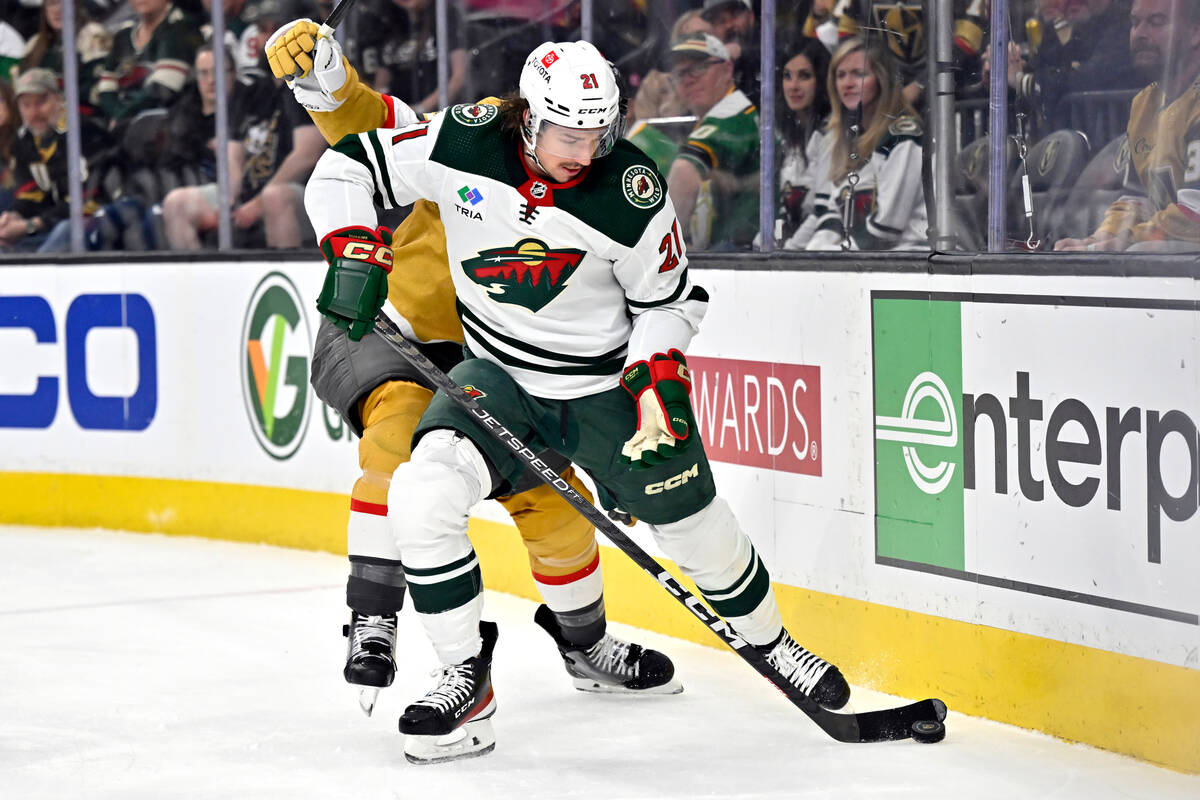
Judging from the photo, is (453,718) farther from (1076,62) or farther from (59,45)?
(59,45)

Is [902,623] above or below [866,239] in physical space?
below

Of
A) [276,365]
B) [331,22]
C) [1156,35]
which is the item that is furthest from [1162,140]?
[276,365]

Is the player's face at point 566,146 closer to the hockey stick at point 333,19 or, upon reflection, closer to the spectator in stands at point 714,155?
the hockey stick at point 333,19

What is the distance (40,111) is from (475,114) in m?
3.27

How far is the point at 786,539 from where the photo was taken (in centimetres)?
364

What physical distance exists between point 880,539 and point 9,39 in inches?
158

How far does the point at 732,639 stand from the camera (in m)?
3.05

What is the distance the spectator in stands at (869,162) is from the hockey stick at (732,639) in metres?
0.97

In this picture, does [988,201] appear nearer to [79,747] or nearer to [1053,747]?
[1053,747]

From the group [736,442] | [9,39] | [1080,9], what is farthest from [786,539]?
[9,39]

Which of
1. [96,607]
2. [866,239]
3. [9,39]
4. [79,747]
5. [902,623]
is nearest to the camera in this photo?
[79,747]

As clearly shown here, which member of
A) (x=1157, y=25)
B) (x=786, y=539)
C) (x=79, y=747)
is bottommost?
(x=79, y=747)

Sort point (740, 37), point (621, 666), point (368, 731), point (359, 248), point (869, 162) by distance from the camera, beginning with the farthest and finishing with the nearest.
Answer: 1. point (740, 37)
2. point (869, 162)
3. point (621, 666)
4. point (368, 731)
5. point (359, 248)

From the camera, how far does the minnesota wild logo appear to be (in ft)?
9.84
